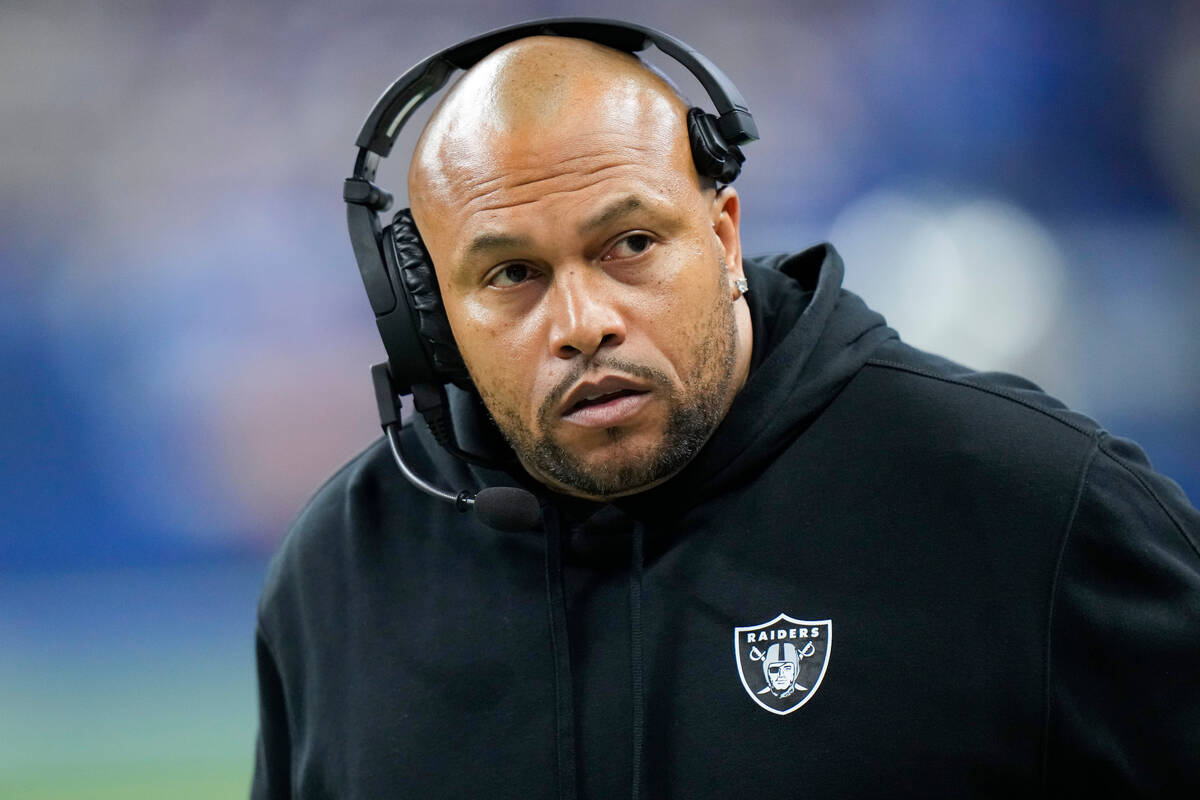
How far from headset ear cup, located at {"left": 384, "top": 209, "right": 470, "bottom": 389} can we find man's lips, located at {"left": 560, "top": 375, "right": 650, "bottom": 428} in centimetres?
23

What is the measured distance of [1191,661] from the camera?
134 centimetres

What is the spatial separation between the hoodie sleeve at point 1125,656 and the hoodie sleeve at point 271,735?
3.41 feet

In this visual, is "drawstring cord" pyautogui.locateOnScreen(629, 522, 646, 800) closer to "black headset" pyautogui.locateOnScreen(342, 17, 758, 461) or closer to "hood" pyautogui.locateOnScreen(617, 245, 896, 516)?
"hood" pyautogui.locateOnScreen(617, 245, 896, 516)

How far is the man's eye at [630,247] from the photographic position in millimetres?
1542

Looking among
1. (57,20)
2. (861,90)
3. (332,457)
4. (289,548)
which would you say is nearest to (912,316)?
(861,90)

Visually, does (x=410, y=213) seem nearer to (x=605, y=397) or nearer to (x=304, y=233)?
(x=605, y=397)

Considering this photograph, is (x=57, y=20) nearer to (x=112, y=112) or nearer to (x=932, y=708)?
(x=112, y=112)

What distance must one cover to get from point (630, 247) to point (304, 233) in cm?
319

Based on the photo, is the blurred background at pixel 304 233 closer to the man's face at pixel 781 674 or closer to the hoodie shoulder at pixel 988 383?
the hoodie shoulder at pixel 988 383

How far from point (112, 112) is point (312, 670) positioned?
3.34 metres

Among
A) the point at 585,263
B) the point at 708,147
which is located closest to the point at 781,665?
the point at 585,263

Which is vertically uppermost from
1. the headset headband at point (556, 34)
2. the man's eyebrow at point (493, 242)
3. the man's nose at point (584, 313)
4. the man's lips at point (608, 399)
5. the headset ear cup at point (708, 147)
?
the headset headband at point (556, 34)

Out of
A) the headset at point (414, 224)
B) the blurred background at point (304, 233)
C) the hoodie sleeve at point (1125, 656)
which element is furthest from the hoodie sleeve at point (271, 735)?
the blurred background at point (304, 233)

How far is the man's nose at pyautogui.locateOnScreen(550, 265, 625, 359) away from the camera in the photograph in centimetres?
149
